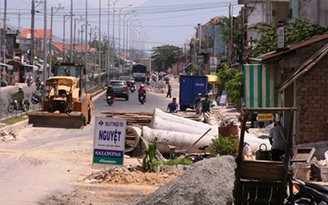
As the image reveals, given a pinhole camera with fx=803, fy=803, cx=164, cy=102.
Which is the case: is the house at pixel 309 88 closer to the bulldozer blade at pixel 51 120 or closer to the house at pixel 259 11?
→ the bulldozer blade at pixel 51 120

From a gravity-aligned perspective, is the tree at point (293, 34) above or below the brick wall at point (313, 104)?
above

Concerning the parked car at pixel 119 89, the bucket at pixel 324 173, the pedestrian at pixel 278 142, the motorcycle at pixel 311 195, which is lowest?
the bucket at pixel 324 173

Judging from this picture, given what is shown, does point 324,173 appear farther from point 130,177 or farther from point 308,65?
point 130,177

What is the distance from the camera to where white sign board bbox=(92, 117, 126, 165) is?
781 inches

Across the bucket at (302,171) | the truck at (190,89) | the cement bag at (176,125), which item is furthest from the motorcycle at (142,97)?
the bucket at (302,171)

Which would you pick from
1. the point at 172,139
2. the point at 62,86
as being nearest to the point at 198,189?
the point at 172,139

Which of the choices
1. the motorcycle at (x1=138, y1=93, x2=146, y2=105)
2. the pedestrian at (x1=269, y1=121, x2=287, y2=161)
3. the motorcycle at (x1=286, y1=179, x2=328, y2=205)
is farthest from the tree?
the motorcycle at (x1=138, y1=93, x2=146, y2=105)

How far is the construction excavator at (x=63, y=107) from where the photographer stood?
114ft

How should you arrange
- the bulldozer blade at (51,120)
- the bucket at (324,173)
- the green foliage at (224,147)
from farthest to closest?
the bulldozer blade at (51,120) < the green foliage at (224,147) < the bucket at (324,173)

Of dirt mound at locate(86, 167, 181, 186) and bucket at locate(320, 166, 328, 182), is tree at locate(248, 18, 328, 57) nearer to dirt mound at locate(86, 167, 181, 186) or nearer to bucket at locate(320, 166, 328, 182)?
dirt mound at locate(86, 167, 181, 186)

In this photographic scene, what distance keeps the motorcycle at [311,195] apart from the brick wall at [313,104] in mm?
7520

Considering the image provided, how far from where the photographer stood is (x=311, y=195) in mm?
12000

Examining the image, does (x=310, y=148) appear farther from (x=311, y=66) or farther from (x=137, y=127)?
(x=137, y=127)

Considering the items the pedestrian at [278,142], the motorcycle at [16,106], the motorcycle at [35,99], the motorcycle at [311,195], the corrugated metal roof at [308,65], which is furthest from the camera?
the motorcycle at [35,99]
